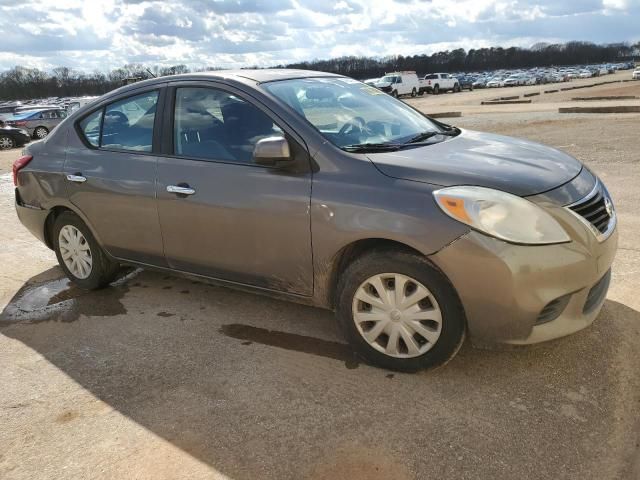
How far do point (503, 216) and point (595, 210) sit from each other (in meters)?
0.68

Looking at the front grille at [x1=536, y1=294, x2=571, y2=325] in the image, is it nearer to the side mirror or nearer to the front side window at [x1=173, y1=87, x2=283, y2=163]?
the side mirror

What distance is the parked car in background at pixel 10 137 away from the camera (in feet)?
69.4

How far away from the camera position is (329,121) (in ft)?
11.9

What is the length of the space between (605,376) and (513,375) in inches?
18.8

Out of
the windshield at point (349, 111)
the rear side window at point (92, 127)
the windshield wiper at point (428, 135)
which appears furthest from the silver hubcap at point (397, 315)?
the rear side window at point (92, 127)

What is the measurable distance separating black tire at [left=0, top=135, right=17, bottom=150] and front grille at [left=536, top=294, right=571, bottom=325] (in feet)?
73.9

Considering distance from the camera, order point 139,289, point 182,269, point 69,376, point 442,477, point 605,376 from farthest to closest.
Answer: point 139,289 < point 182,269 < point 69,376 < point 605,376 < point 442,477

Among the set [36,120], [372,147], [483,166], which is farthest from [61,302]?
[36,120]

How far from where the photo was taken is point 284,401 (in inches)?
121

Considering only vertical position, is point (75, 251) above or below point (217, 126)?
below

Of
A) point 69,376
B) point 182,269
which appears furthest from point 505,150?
point 69,376

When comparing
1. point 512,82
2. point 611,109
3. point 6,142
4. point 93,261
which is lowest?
point 512,82

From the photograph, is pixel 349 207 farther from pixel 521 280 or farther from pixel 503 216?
pixel 521 280

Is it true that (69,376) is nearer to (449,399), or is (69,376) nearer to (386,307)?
(386,307)
